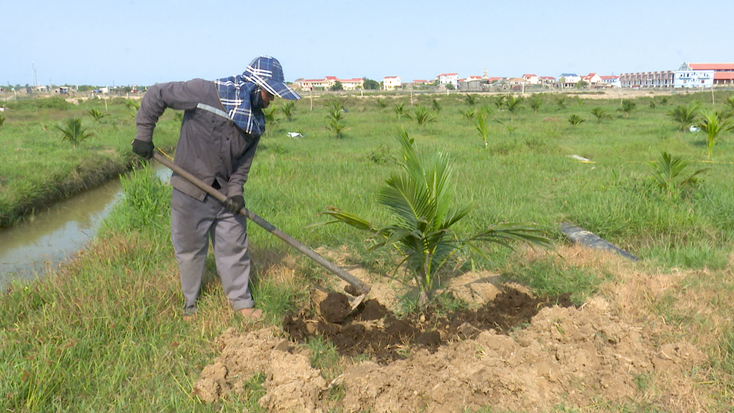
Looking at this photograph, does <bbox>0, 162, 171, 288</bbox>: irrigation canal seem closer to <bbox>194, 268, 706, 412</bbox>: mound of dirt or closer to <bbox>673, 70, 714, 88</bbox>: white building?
<bbox>194, 268, 706, 412</bbox>: mound of dirt

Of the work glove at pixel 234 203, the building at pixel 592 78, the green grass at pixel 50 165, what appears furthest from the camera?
the building at pixel 592 78

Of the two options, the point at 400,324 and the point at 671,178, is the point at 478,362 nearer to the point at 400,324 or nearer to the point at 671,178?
the point at 400,324

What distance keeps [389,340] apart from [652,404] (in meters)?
1.32

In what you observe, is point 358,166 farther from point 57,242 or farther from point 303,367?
point 303,367

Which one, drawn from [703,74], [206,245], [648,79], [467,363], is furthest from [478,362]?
[648,79]

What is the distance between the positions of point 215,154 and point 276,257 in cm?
118

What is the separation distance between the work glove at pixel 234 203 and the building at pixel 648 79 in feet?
329

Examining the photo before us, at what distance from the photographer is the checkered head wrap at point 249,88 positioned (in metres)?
2.87

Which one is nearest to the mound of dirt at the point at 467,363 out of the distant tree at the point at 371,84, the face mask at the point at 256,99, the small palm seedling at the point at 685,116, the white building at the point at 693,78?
the face mask at the point at 256,99

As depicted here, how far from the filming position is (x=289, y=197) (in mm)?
5926

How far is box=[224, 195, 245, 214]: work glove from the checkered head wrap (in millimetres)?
395

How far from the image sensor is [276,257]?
390 cm

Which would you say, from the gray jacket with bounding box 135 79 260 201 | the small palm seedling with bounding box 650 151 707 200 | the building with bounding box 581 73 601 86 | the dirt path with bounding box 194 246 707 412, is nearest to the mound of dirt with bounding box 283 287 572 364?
the dirt path with bounding box 194 246 707 412

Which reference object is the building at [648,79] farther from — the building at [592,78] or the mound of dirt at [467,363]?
the mound of dirt at [467,363]
